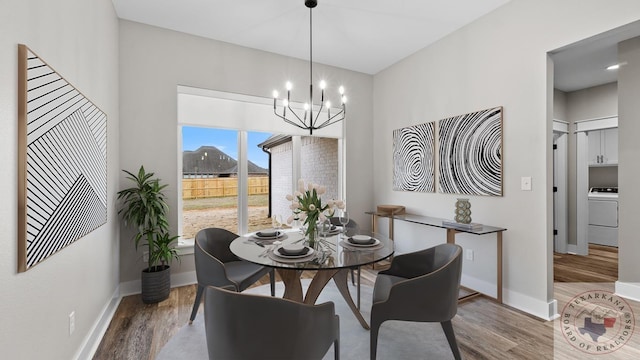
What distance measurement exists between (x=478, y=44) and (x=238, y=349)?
3372 mm

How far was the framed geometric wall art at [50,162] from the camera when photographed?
1233 millimetres

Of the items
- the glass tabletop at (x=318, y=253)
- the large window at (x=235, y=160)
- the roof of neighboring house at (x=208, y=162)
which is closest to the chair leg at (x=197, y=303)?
the glass tabletop at (x=318, y=253)

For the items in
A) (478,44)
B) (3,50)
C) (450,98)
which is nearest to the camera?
(3,50)

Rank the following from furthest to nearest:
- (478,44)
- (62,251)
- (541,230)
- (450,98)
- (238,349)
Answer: (450,98) < (478,44) < (541,230) < (62,251) < (238,349)

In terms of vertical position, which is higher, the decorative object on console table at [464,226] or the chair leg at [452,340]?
the decorative object on console table at [464,226]

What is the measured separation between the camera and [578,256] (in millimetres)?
4348

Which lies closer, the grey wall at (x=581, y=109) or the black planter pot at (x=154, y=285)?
the black planter pot at (x=154, y=285)

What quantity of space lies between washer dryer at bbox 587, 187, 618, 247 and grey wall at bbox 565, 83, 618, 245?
610mm

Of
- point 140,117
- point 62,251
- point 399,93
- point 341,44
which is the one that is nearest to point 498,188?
point 399,93

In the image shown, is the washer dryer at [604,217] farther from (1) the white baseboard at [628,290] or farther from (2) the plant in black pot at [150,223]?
(2) the plant in black pot at [150,223]

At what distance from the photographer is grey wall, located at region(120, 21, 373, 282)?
2975mm

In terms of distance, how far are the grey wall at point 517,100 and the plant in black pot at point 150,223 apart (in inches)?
118

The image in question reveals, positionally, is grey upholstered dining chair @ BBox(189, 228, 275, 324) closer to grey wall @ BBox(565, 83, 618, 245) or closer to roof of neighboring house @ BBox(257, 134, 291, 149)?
roof of neighboring house @ BBox(257, 134, 291, 149)

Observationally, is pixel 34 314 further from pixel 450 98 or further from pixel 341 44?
pixel 450 98
